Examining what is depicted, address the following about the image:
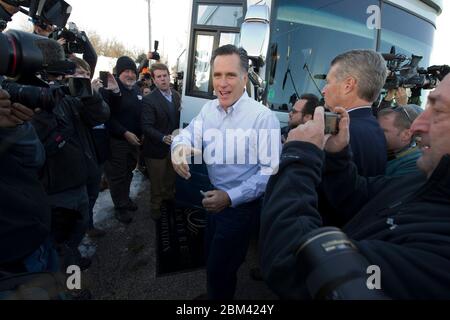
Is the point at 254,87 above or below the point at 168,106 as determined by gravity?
above

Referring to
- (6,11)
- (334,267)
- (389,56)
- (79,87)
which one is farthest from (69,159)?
(389,56)

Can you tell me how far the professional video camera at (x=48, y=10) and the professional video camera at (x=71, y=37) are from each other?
72 millimetres

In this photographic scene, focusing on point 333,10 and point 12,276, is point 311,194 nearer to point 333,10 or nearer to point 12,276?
point 12,276

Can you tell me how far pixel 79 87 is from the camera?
195 cm

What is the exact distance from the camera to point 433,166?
96 centimetres

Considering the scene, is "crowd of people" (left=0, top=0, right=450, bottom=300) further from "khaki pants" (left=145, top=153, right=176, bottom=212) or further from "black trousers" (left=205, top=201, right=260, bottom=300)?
"khaki pants" (left=145, top=153, right=176, bottom=212)

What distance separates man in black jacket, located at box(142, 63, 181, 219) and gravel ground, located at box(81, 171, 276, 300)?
56cm

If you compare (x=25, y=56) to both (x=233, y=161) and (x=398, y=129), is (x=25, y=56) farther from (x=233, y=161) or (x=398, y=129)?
(x=398, y=129)

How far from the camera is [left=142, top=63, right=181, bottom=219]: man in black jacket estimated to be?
3742 mm

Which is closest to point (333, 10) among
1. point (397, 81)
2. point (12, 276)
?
→ point (397, 81)

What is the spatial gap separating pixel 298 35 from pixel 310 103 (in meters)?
0.74

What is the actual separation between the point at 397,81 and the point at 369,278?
3449 millimetres
